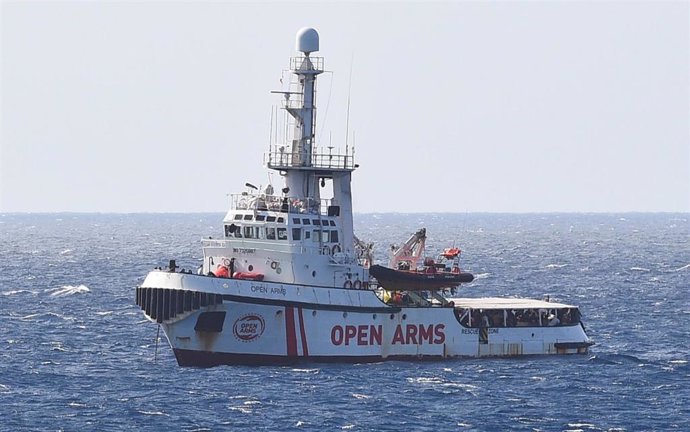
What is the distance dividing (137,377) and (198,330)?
3.40 m

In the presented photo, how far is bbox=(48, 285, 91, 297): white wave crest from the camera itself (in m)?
107

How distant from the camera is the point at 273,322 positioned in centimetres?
6512

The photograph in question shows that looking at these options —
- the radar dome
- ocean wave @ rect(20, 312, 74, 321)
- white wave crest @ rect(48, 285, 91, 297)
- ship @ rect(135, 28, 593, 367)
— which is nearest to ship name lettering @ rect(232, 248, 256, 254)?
ship @ rect(135, 28, 593, 367)

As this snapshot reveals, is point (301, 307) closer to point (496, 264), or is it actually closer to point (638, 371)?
point (638, 371)

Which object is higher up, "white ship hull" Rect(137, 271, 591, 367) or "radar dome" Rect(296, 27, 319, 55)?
"radar dome" Rect(296, 27, 319, 55)

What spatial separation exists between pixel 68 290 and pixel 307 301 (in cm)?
4815

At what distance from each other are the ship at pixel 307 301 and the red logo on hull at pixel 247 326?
1.7 inches

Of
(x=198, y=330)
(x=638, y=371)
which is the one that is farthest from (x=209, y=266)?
(x=638, y=371)

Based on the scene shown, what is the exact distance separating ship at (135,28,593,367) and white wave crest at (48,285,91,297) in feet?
131

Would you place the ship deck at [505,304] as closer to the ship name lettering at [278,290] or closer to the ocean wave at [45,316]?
the ship name lettering at [278,290]

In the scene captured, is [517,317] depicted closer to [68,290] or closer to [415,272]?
[415,272]

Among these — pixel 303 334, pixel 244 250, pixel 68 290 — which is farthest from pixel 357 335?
pixel 68 290

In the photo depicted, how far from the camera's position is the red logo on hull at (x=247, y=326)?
64.9 meters

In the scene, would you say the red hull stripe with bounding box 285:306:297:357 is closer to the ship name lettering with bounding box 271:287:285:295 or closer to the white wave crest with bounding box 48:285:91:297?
the ship name lettering with bounding box 271:287:285:295
